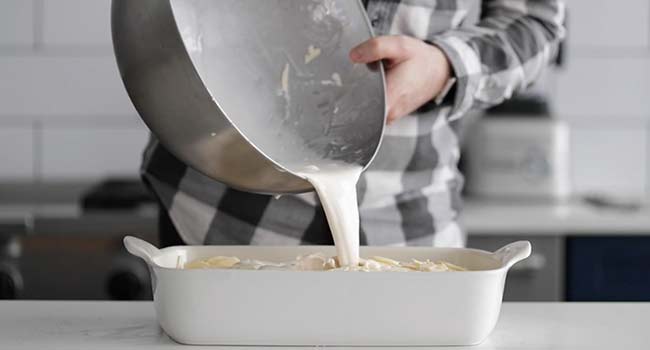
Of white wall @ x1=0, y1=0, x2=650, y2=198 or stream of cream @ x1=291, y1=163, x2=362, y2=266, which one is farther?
white wall @ x1=0, y1=0, x2=650, y2=198

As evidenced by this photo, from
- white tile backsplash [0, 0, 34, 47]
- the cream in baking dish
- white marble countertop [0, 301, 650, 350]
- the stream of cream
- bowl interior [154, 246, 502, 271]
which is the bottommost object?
white tile backsplash [0, 0, 34, 47]

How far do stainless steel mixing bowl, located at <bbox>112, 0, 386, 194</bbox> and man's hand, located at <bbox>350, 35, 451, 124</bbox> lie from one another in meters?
0.02

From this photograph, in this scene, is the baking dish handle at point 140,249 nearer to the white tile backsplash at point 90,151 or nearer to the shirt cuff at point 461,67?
the shirt cuff at point 461,67

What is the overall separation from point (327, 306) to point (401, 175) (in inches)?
17.0

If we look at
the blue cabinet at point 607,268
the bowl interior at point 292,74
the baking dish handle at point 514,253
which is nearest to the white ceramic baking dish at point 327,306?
the baking dish handle at point 514,253

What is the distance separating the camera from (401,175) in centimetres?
112

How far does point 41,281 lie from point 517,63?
3.10 ft

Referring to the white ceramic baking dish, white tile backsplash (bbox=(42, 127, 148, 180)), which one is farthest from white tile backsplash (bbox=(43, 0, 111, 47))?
the white ceramic baking dish

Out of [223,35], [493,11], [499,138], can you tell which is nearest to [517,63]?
[493,11]

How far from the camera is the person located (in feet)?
3.56

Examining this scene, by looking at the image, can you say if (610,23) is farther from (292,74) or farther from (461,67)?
(292,74)

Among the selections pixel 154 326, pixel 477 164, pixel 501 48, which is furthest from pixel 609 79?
pixel 154 326

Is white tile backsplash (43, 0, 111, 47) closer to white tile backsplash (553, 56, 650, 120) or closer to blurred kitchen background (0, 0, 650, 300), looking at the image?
blurred kitchen background (0, 0, 650, 300)

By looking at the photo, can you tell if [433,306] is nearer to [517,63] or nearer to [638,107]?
[517,63]
